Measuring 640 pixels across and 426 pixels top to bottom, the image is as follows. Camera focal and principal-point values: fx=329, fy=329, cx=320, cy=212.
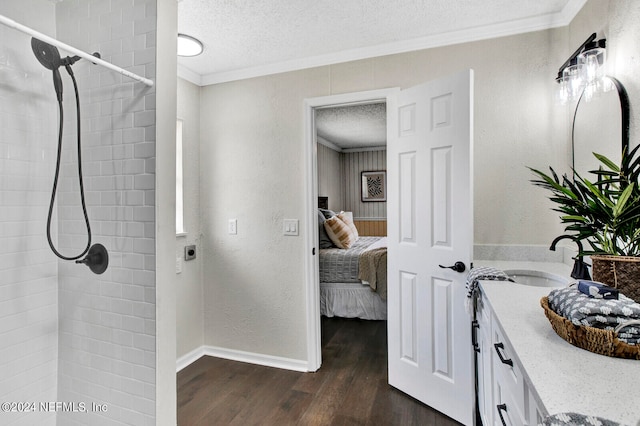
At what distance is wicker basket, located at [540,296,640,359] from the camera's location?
0.81m

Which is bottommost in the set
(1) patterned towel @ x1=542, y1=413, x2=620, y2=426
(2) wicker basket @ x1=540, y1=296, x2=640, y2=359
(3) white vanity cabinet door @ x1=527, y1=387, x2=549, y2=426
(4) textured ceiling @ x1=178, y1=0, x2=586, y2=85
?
(3) white vanity cabinet door @ x1=527, y1=387, x2=549, y2=426

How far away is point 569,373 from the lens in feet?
2.51

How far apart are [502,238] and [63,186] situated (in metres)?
2.55

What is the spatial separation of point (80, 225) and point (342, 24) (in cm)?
191

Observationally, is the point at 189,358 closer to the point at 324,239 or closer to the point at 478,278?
the point at 324,239

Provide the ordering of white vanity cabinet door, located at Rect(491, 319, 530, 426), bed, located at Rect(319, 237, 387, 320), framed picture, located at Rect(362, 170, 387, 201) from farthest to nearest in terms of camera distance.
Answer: framed picture, located at Rect(362, 170, 387, 201) → bed, located at Rect(319, 237, 387, 320) → white vanity cabinet door, located at Rect(491, 319, 530, 426)

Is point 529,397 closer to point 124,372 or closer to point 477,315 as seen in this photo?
point 477,315

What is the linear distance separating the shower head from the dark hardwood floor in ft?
6.72

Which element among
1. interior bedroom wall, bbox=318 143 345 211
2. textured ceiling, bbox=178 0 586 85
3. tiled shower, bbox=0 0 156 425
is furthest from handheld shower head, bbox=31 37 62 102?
interior bedroom wall, bbox=318 143 345 211

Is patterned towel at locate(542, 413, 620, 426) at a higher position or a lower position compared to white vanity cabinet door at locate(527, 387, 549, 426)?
higher

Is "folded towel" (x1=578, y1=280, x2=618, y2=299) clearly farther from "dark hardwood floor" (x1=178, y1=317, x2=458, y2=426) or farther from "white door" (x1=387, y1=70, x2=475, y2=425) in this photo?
"dark hardwood floor" (x1=178, y1=317, x2=458, y2=426)

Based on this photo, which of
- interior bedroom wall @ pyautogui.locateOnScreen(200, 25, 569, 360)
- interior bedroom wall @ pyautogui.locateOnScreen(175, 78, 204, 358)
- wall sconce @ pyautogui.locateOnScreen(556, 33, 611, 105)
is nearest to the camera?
wall sconce @ pyautogui.locateOnScreen(556, 33, 611, 105)

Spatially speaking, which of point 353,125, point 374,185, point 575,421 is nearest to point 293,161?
point 575,421

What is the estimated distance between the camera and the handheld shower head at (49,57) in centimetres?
141
